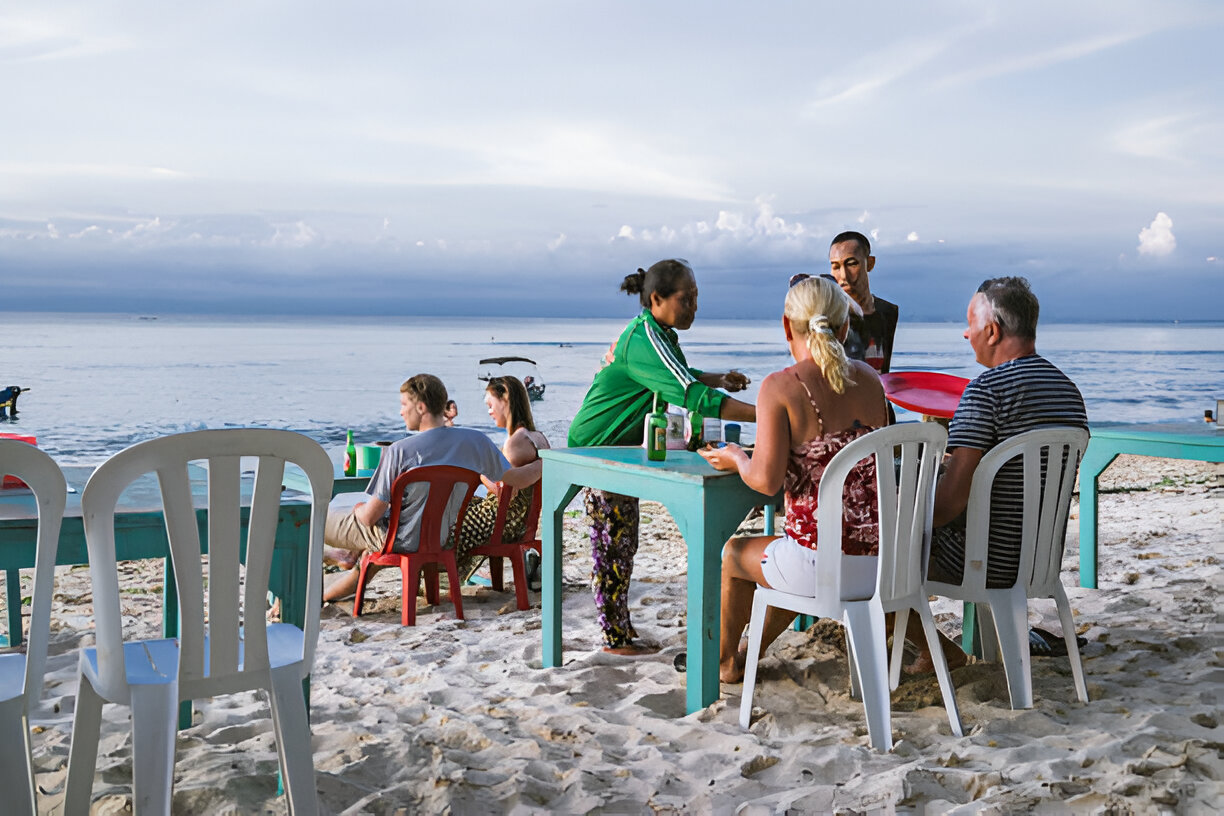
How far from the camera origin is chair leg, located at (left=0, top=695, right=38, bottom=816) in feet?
6.70

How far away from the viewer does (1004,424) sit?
3311 mm

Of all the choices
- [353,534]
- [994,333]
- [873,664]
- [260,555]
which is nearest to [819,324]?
[994,333]

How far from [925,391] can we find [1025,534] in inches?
32.0

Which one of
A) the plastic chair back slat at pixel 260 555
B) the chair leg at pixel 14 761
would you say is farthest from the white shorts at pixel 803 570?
the chair leg at pixel 14 761

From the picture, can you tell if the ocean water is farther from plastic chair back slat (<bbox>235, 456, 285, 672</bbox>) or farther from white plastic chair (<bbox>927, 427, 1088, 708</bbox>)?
plastic chair back slat (<bbox>235, 456, 285, 672</bbox>)

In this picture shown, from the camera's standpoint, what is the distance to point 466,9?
1320 centimetres

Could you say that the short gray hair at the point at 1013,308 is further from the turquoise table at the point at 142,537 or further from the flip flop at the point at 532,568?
the flip flop at the point at 532,568

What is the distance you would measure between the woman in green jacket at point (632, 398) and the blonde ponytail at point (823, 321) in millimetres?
712

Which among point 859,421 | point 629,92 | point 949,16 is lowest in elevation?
point 859,421

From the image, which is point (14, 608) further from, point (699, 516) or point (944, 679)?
point (944, 679)

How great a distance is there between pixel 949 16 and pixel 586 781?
1068 cm

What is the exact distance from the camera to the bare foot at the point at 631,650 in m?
4.07

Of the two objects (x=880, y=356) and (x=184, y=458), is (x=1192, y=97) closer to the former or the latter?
(x=880, y=356)

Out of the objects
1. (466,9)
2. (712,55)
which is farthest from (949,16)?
(466,9)
